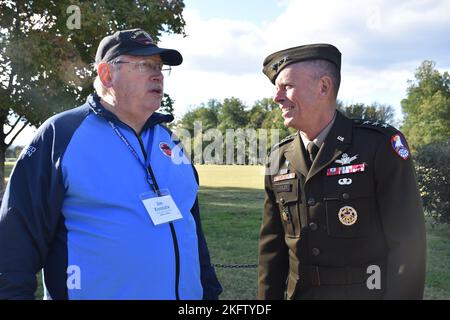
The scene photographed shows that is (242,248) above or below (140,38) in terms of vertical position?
below

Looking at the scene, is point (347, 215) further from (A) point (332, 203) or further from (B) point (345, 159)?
(B) point (345, 159)

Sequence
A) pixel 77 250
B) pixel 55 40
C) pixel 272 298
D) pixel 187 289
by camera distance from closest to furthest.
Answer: pixel 77 250
pixel 187 289
pixel 272 298
pixel 55 40

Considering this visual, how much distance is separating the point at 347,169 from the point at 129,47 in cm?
150

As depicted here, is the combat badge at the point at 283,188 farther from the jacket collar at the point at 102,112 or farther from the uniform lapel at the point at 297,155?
the jacket collar at the point at 102,112

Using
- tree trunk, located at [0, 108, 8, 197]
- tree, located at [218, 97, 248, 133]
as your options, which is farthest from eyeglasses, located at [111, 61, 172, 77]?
tree, located at [218, 97, 248, 133]

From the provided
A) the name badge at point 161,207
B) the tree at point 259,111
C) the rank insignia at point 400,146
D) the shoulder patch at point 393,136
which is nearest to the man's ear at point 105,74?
the name badge at point 161,207

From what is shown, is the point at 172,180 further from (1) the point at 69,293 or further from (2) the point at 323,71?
(2) the point at 323,71

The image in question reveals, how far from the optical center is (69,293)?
2393 mm

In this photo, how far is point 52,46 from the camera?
480 inches

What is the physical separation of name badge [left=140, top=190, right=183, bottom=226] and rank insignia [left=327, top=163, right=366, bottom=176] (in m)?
0.94

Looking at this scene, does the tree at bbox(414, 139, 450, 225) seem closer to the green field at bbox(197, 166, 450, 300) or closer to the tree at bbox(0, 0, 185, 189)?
the green field at bbox(197, 166, 450, 300)

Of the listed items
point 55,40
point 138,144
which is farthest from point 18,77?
point 138,144

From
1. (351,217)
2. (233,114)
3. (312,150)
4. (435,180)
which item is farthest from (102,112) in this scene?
(233,114)

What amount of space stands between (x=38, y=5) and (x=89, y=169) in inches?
477
